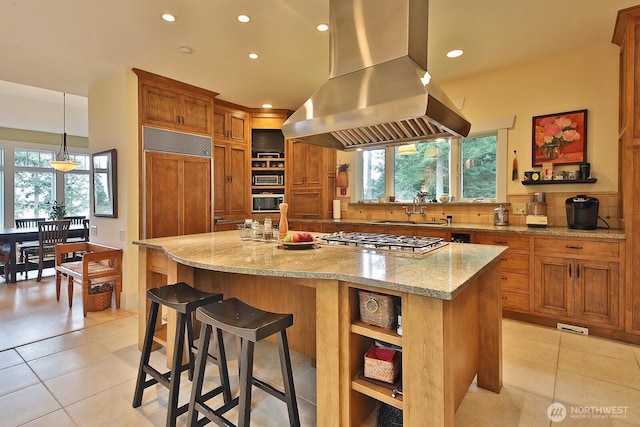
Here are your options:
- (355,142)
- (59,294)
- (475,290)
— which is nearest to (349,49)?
(355,142)

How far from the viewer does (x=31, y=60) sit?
11.2 feet

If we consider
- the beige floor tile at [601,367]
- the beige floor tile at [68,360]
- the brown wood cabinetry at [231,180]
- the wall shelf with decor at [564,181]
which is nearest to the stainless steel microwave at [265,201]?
the brown wood cabinetry at [231,180]

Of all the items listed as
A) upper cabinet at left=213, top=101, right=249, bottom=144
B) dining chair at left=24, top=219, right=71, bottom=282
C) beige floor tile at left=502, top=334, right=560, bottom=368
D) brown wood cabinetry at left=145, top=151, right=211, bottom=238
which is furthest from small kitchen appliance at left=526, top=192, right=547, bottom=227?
dining chair at left=24, top=219, right=71, bottom=282

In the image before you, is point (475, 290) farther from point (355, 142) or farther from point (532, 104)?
point (532, 104)

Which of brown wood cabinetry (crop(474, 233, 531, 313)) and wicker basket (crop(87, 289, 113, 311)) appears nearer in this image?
brown wood cabinetry (crop(474, 233, 531, 313))

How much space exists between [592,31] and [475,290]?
277 cm

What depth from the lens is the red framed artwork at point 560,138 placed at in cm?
331

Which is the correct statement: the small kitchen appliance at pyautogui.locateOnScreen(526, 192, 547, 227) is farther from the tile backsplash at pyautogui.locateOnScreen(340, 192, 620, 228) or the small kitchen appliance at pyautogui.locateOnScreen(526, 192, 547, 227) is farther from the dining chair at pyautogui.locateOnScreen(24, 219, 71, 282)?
the dining chair at pyautogui.locateOnScreen(24, 219, 71, 282)

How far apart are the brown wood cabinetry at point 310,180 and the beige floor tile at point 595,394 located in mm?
3492

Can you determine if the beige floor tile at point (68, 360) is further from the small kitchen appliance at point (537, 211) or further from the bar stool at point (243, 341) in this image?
the small kitchen appliance at point (537, 211)

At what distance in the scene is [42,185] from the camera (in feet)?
23.8

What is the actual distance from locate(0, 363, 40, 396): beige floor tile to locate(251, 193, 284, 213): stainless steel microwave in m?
3.40

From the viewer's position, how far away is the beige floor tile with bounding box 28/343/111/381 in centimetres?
233

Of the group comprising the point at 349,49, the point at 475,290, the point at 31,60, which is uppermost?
the point at 31,60
